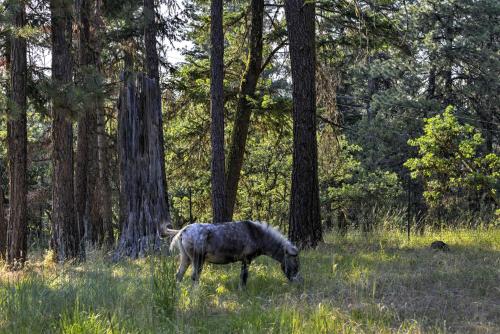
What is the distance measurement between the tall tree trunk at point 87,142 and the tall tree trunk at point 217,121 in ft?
9.48

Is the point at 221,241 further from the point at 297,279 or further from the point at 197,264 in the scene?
the point at 297,279

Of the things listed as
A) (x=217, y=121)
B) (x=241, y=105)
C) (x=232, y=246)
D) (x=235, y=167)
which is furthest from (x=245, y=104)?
(x=232, y=246)

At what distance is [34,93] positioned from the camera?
15.3 meters

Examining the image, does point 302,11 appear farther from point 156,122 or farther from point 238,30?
point 238,30

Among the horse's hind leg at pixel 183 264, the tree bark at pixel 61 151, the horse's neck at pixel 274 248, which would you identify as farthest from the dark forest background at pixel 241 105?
the horse's neck at pixel 274 248

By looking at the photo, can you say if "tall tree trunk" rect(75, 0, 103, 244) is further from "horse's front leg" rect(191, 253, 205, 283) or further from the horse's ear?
the horse's ear

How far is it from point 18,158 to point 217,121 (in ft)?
17.2

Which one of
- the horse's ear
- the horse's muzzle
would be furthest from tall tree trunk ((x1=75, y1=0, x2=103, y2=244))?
the horse's muzzle

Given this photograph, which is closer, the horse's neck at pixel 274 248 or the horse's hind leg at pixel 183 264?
the horse's hind leg at pixel 183 264

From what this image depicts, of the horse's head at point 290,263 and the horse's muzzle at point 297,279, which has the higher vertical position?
the horse's head at point 290,263

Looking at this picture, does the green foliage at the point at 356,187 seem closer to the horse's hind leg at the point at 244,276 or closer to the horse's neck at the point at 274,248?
the horse's neck at the point at 274,248

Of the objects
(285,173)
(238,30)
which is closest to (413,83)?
(285,173)

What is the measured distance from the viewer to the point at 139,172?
11.3m

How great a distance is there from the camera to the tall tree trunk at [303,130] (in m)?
11.6
